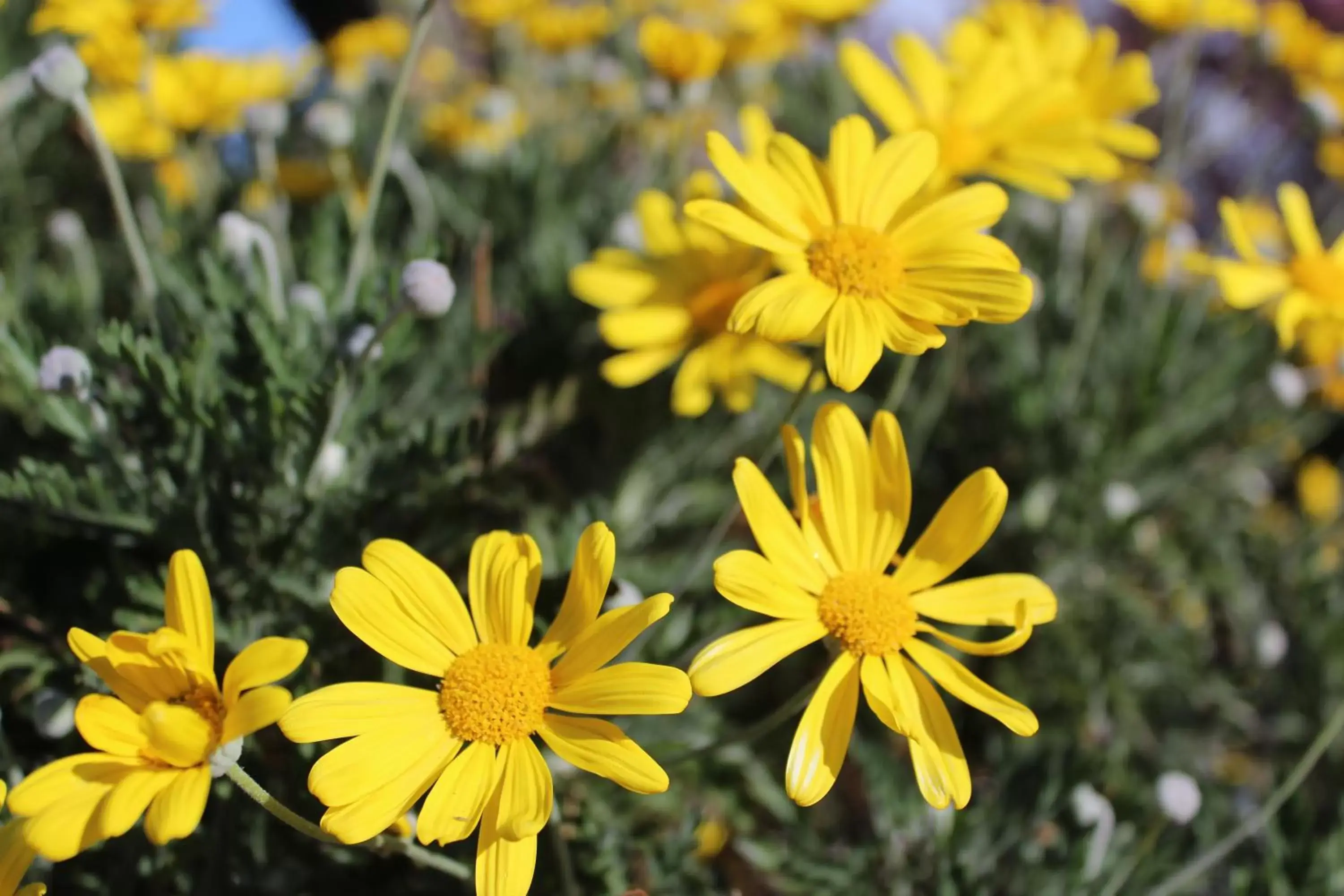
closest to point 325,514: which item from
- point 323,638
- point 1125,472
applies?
point 323,638

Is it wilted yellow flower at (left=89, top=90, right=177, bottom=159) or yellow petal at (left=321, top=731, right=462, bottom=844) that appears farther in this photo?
wilted yellow flower at (left=89, top=90, right=177, bottom=159)

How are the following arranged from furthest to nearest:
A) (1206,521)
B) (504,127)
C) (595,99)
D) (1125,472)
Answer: (595,99), (504,127), (1206,521), (1125,472)

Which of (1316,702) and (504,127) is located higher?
(504,127)

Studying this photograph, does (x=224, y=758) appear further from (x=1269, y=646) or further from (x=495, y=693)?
(x=1269, y=646)

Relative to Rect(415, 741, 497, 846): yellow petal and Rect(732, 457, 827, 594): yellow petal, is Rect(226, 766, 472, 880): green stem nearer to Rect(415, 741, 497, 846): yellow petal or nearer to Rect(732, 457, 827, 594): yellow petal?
Rect(415, 741, 497, 846): yellow petal

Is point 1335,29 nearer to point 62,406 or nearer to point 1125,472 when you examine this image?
point 1125,472

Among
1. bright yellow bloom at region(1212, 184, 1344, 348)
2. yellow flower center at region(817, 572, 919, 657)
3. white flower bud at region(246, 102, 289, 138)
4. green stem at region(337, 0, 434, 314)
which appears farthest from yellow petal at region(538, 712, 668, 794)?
white flower bud at region(246, 102, 289, 138)

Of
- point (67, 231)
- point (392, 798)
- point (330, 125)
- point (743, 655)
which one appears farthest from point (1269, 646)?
point (67, 231)
